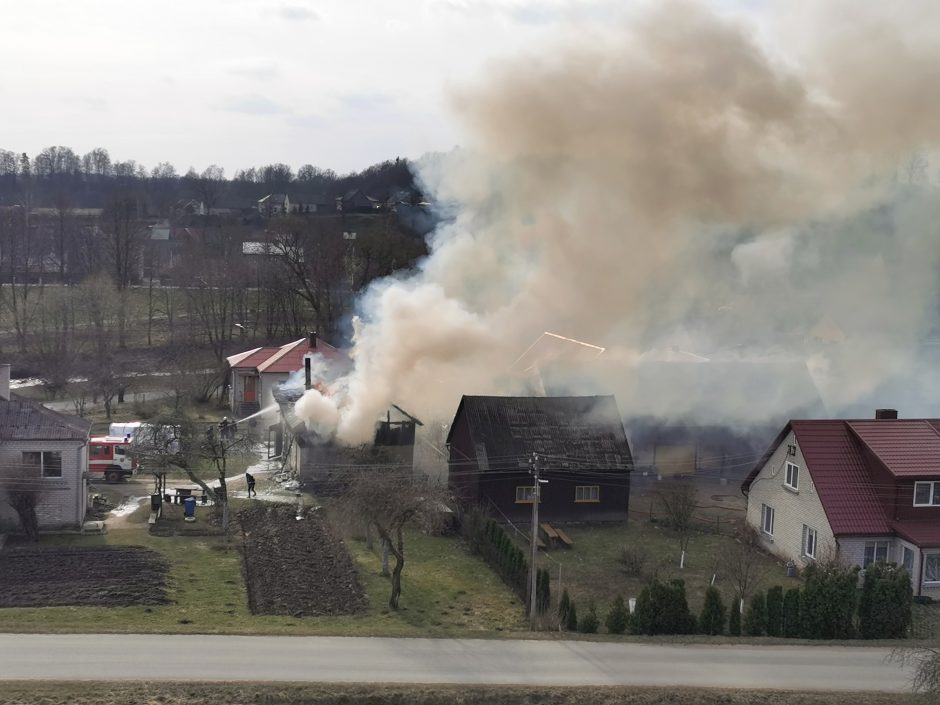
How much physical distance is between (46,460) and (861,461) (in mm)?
22165

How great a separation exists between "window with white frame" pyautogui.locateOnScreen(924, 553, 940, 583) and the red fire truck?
80.4 feet

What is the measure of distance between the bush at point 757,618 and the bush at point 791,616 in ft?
1.45

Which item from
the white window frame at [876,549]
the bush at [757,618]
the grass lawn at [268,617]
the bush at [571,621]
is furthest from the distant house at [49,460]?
the white window frame at [876,549]

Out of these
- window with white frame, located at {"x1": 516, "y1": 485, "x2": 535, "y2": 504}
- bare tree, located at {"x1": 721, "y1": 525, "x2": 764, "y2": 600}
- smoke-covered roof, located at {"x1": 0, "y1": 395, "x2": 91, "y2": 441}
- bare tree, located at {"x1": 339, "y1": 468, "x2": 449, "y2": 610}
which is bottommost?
bare tree, located at {"x1": 721, "y1": 525, "x2": 764, "y2": 600}

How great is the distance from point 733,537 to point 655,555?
305 cm

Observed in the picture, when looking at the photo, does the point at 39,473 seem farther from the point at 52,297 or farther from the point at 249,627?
the point at 52,297

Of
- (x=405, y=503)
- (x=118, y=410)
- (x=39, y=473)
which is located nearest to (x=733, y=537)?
(x=405, y=503)

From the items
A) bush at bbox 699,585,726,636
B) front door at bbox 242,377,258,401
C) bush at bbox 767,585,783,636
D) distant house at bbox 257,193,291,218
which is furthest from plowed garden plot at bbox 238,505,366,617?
distant house at bbox 257,193,291,218

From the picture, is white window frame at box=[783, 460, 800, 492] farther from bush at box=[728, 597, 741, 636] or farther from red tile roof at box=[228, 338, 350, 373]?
red tile roof at box=[228, 338, 350, 373]

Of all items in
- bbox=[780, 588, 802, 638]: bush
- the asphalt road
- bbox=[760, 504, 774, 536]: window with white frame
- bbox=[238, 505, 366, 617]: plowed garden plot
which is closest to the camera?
the asphalt road

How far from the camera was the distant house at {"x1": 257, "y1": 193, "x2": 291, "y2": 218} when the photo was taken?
115m

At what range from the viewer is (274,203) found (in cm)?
12100

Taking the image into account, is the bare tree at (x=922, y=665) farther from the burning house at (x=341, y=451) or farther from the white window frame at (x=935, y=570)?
the burning house at (x=341, y=451)

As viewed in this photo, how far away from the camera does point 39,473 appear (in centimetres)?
2681
